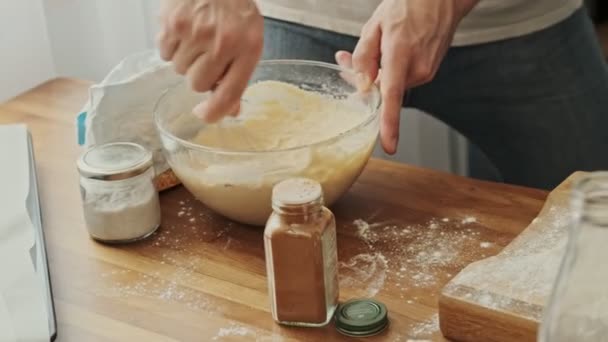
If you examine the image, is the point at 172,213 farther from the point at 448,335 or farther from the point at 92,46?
the point at 92,46

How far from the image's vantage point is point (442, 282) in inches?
38.9

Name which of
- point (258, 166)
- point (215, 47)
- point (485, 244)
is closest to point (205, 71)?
point (215, 47)

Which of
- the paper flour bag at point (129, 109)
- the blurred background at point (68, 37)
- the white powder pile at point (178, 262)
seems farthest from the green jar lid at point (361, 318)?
the blurred background at point (68, 37)

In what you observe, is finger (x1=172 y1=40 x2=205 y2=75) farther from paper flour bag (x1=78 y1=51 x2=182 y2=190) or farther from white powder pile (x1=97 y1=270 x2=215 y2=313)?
white powder pile (x1=97 y1=270 x2=215 y2=313)

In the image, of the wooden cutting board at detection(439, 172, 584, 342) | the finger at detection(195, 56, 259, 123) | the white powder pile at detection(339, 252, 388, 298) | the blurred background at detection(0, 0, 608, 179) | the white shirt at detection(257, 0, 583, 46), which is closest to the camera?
the wooden cutting board at detection(439, 172, 584, 342)

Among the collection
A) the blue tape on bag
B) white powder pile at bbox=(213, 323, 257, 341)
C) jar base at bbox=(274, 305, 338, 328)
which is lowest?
white powder pile at bbox=(213, 323, 257, 341)

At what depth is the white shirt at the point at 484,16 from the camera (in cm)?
140

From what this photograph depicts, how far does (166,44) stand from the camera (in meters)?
1.14

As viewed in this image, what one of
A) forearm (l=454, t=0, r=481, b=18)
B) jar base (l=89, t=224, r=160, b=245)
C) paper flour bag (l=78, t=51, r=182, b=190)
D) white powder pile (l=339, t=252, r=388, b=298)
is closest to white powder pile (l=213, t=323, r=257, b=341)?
white powder pile (l=339, t=252, r=388, b=298)

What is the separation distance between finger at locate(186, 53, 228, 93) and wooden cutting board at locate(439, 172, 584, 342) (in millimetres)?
371

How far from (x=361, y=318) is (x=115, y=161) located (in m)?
0.36

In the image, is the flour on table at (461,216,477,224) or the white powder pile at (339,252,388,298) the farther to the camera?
the flour on table at (461,216,477,224)

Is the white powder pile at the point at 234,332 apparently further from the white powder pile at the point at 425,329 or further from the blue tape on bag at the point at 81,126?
the blue tape on bag at the point at 81,126

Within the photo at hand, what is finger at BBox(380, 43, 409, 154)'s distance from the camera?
3.63ft
